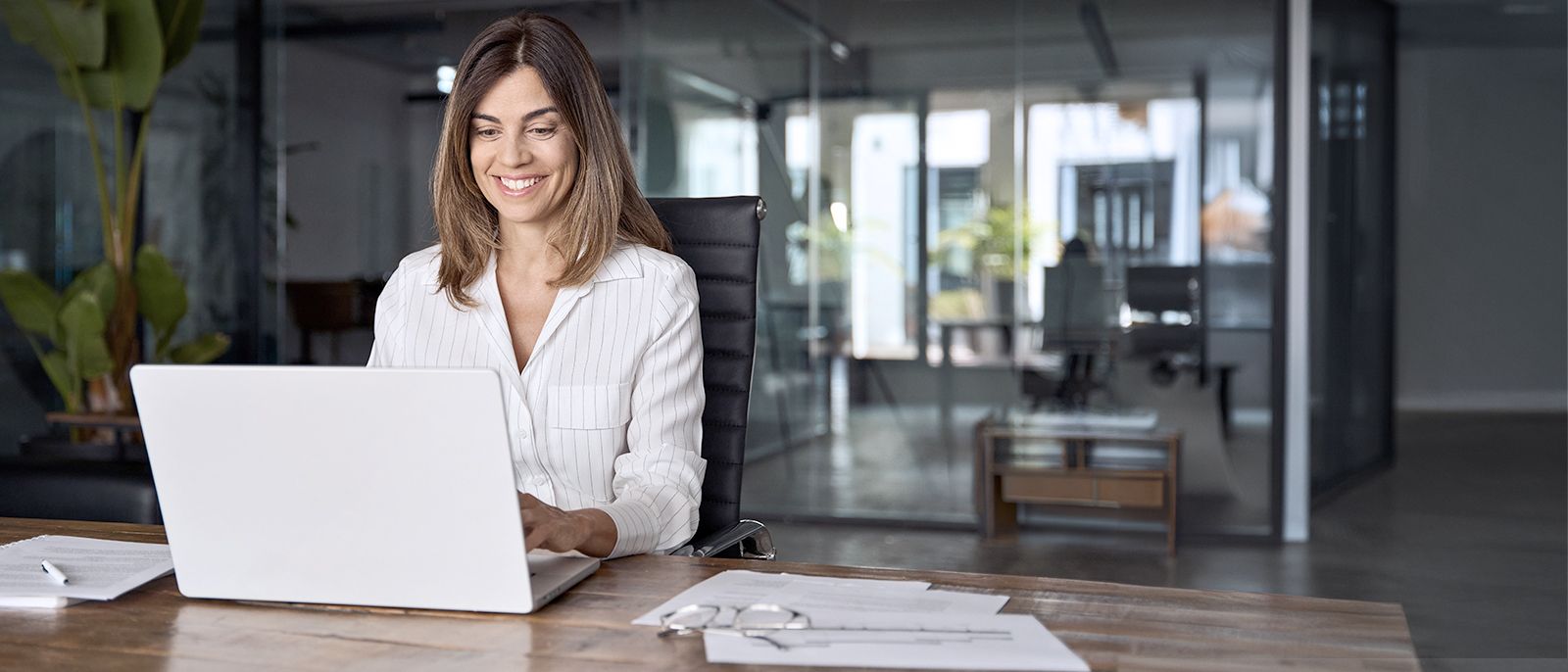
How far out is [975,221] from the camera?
5516 mm

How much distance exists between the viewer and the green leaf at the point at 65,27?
419 cm

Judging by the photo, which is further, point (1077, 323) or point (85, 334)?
point (1077, 323)

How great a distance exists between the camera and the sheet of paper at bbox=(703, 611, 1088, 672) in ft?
3.25

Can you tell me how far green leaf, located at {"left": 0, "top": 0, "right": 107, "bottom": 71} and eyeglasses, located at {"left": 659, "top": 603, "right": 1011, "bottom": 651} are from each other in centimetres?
391

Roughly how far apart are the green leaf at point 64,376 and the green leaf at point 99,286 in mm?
210

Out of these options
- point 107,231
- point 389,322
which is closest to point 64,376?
point 107,231

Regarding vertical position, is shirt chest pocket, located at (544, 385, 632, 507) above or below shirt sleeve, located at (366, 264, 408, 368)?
below

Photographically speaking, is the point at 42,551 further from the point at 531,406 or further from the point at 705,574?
the point at 705,574

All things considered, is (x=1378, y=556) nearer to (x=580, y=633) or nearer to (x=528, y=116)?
(x=528, y=116)

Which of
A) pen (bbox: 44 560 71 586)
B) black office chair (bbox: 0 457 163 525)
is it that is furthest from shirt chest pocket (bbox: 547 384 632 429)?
black office chair (bbox: 0 457 163 525)

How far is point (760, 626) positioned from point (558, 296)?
2.80 ft

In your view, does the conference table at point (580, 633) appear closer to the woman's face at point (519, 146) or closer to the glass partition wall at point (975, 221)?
the woman's face at point (519, 146)

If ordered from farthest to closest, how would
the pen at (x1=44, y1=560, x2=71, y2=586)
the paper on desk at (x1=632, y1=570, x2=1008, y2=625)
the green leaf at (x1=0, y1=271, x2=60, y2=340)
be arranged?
the green leaf at (x1=0, y1=271, x2=60, y2=340), the pen at (x1=44, y1=560, x2=71, y2=586), the paper on desk at (x1=632, y1=570, x2=1008, y2=625)

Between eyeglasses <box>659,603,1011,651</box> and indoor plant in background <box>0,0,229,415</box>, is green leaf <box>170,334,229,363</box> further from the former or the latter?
eyeglasses <box>659,603,1011,651</box>
